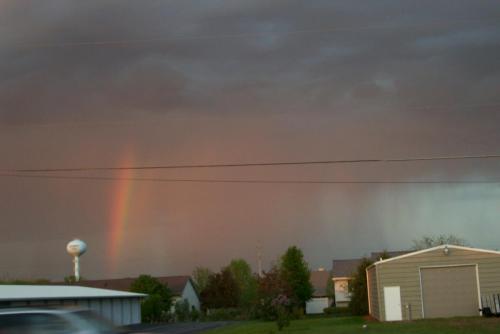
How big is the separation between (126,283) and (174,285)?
600 centimetres

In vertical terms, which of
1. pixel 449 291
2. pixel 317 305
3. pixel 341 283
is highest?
pixel 341 283

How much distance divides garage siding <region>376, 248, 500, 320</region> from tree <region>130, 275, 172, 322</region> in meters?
34.2

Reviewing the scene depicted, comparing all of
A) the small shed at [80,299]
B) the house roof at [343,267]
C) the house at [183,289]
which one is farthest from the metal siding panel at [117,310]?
the house roof at [343,267]

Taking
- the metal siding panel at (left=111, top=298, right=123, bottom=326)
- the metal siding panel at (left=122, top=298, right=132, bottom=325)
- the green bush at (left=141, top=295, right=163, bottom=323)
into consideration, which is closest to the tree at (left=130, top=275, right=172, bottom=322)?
the green bush at (left=141, top=295, right=163, bottom=323)

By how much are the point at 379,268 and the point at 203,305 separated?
5431 centimetres

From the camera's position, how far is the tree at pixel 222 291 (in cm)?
8588

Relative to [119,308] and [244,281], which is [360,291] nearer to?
[119,308]

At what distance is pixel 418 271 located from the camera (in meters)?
37.8

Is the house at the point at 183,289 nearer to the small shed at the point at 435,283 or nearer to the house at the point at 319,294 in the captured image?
the house at the point at 319,294

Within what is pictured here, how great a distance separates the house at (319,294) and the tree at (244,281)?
765 cm

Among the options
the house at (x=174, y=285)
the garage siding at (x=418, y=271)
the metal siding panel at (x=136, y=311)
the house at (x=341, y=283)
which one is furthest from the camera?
the house at (x=341, y=283)

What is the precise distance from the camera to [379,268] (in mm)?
38406

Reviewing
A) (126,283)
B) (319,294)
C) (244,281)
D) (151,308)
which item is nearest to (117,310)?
(151,308)

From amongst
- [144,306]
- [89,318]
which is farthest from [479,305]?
[144,306]
